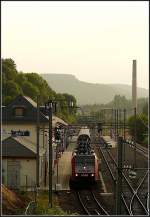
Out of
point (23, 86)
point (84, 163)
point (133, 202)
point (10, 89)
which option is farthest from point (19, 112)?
point (23, 86)

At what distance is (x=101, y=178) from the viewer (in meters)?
32.8

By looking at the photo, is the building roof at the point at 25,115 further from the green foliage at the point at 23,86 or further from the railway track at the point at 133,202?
the green foliage at the point at 23,86

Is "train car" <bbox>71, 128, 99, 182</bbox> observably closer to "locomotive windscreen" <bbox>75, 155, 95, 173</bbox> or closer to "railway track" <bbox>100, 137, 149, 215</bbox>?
"locomotive windscreen" <bbox>75, 155, 95, 173</bbox>

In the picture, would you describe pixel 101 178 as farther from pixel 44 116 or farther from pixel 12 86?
pixel 12 86

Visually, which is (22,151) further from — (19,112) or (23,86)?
(23,86)

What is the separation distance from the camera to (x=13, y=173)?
2867 cm

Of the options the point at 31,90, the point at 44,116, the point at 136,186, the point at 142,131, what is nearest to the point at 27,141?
the point at 44,116

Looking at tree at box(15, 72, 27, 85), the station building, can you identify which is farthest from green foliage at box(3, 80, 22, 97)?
the station building

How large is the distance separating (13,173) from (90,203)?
6165 millimetres

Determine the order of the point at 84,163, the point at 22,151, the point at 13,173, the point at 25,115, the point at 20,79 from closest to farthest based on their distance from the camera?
1. the point at 84,163
2. the point at 13,173
3. the point at 22,151
4. the point at 25,115
5. the point at 20,79

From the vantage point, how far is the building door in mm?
28484

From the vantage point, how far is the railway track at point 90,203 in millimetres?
21595

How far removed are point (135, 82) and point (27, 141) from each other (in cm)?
3642

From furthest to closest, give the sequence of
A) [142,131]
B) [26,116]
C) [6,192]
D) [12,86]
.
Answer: [12,86] < [142,131] < [26,116] < [6,192]
